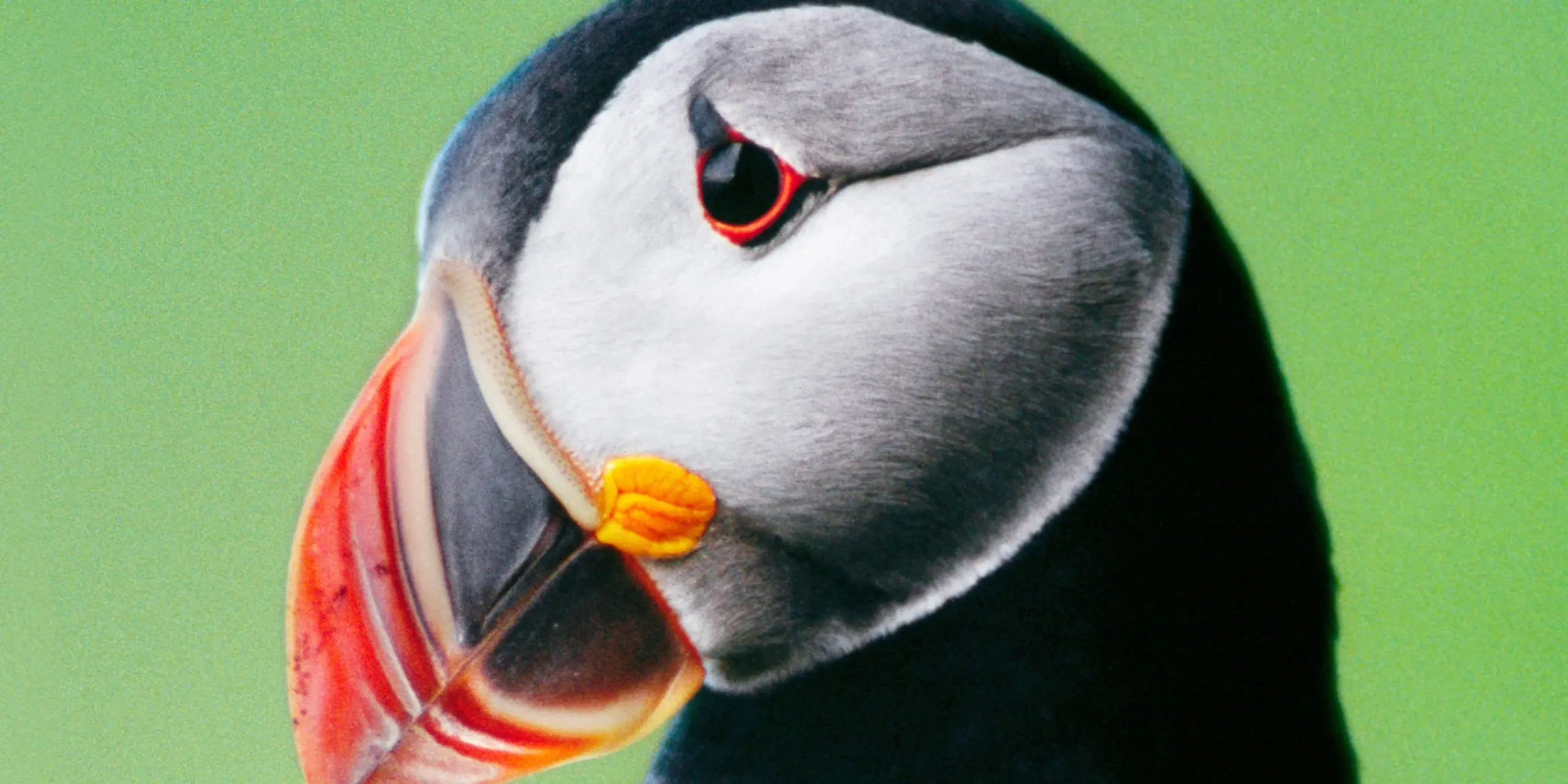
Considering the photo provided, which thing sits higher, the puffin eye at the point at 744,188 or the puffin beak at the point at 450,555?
the puffin eye at the point at 744,188

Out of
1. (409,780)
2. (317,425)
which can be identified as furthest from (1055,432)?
(317,425)

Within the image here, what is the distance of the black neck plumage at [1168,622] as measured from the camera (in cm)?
59

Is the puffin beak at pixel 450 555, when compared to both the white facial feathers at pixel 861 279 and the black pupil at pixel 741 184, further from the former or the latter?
the black pupil at pixel 741 184

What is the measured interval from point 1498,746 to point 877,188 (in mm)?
785

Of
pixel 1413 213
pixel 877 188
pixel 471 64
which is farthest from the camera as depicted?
pixel 471 64

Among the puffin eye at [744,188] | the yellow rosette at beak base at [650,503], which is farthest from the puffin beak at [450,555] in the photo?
the puffin eye at [744,188]

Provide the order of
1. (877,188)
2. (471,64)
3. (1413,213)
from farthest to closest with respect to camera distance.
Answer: (471,64), (1413,213), (877,188)

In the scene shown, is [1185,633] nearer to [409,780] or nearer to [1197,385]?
[1197,385]

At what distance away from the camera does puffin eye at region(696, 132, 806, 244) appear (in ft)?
1.83

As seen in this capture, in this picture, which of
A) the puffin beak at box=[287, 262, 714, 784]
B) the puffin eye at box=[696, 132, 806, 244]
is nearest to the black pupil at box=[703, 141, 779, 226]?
the puffin eye at box=[696, 132, 806, 244]

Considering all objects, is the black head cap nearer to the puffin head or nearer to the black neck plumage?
the puffin head

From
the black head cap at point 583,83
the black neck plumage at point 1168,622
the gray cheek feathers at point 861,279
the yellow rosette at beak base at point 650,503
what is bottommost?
the black neck plumage at point 1168,622

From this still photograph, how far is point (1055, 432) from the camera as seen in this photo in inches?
23.0

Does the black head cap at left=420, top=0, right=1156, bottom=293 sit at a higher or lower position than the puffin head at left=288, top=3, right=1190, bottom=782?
higher
